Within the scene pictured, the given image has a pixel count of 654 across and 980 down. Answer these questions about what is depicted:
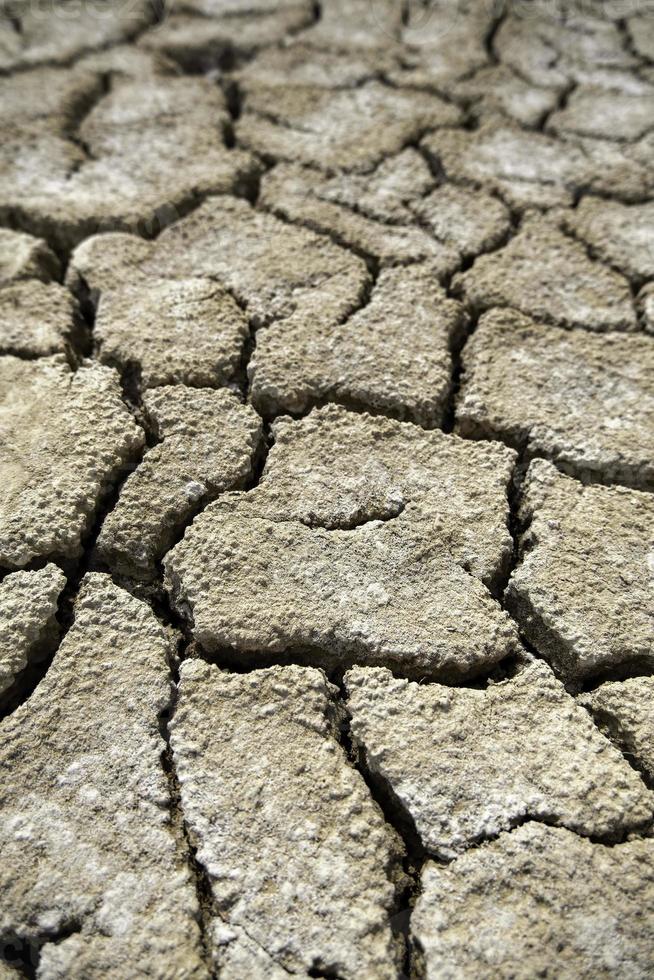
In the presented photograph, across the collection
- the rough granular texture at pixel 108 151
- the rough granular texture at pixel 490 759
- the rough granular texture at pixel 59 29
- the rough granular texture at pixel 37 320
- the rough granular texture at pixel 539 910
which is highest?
the rough granular texture at pixel 59 29

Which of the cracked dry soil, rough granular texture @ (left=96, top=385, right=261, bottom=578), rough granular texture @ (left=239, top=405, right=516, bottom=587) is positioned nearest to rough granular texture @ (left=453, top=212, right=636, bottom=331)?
the cracked dry soil

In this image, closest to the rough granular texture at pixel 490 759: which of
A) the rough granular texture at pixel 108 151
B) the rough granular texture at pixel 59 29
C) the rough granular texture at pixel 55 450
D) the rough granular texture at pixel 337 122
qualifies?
the rough granular texture at pixel 55 450

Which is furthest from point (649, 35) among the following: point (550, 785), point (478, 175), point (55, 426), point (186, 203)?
point (550, 785)

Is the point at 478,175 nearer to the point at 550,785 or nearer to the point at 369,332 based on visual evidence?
the point at 369,332

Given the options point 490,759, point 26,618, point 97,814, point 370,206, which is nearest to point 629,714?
point 490,759

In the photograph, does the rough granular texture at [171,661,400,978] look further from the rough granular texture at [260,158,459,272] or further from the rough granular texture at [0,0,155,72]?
the rough granular texture at [0,0,155,72]

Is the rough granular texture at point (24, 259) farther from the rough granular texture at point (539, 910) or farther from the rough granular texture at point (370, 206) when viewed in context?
the rough granular texture at point (539, 910)
